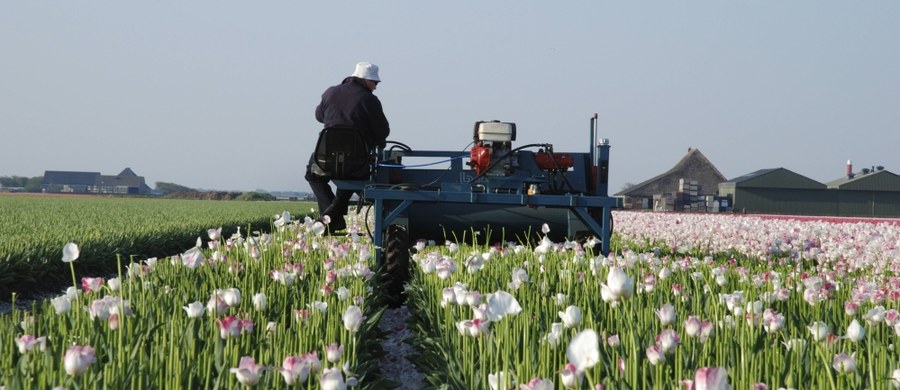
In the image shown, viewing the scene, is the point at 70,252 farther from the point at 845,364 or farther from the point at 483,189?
the point at 483,189

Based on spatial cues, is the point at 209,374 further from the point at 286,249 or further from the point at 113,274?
the point at 113,274

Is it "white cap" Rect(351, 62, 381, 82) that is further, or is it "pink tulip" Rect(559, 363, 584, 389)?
"white cap" Rect(351, 62, 381, 82)

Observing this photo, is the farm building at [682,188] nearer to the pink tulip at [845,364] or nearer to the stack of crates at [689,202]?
the stack of crates at [689,202]

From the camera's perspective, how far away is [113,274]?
1088 centimetres

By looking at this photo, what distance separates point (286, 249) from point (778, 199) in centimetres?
5642

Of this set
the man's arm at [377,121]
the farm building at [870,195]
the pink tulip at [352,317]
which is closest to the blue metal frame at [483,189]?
the man's arm at [377,121]

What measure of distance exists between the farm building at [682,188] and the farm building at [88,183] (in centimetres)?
9000

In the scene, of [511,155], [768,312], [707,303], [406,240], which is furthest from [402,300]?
[768,312]

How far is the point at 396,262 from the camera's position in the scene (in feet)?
23.5

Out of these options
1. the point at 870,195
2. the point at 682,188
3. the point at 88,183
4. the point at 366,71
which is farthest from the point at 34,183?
the point at 366,71

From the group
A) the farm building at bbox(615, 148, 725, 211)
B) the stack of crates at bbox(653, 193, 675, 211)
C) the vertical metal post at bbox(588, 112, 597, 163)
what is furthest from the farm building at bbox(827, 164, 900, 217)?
the vertical metal post at bbox(588, 112, 597, 163)

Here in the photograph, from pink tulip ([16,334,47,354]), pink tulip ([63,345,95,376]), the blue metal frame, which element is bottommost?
pink tulip ([16,334,47,354])

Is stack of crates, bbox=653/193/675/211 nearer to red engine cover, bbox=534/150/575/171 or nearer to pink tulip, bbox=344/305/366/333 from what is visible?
red engine cover, bbox=534/150/575/171

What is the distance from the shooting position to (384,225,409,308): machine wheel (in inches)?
281
